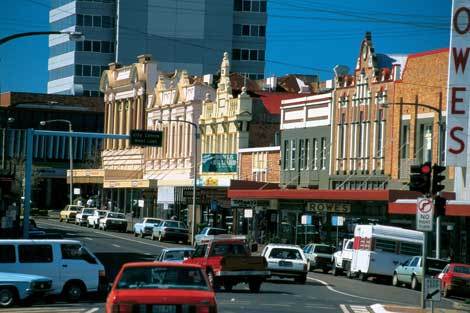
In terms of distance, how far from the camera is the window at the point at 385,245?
2048 inches

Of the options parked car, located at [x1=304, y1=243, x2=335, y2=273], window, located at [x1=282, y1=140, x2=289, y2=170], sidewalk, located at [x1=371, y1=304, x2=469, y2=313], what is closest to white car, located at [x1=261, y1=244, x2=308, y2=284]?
parked car, located at [x1=304, y1=243, x2=335, y2=273]

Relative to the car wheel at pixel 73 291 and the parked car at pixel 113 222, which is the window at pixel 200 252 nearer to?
the car wheel at pixel 73 291

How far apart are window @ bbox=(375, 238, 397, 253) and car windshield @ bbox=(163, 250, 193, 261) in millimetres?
13725

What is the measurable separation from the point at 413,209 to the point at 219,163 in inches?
1278

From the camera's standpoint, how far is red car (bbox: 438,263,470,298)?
140ft

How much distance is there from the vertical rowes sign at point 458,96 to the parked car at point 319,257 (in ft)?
24.7

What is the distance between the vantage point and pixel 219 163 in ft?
295

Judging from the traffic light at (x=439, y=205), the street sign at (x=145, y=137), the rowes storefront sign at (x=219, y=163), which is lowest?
the traffic light at (x=439, y=205)

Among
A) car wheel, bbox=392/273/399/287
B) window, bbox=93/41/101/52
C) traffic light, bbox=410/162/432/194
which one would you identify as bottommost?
car wheel, bbox=392/273/399/287

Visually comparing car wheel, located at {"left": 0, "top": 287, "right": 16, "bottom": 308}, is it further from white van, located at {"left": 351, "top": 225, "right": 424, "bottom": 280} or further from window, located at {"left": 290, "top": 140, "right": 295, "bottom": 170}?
window, located at {"left": 290, "top": 140, "right": 295, "bottom": 170}

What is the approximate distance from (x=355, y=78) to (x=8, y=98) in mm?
73460

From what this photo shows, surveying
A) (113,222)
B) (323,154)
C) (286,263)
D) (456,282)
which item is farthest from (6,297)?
(113,222)

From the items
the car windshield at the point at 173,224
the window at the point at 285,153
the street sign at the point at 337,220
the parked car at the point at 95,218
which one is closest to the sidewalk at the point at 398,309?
the street sign at the point at 337,220

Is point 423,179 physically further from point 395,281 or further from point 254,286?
point 395,281
